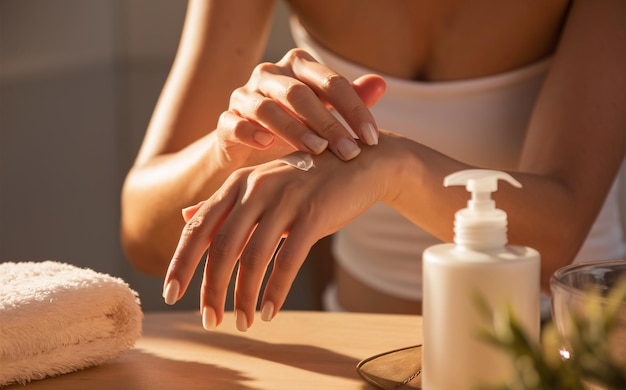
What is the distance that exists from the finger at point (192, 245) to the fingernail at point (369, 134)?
13 centimetres

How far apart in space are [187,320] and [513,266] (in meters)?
0.38

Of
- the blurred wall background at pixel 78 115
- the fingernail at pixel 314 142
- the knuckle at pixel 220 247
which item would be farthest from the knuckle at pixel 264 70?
the blurred wall background at pixel 78 115

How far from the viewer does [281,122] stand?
0.67 meters

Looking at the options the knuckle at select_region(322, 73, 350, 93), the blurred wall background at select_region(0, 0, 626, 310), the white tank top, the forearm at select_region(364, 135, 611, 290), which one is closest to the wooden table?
the forearm at select_region(364, 135, 611, 290)

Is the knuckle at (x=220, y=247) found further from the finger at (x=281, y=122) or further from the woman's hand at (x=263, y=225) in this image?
the finger at (x=281, y=122)

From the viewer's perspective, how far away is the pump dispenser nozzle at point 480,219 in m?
0.45

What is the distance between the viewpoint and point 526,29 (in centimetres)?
106

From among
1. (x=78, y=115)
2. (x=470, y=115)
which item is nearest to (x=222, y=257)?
(x=470, y=115)

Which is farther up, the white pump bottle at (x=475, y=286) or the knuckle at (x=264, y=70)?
the knuckle at (x=264, y=70)

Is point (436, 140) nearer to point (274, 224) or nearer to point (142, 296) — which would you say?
point (274, 224)

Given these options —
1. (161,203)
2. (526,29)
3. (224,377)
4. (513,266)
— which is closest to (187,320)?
(224,377)

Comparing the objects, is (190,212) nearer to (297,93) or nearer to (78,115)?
(297,93)

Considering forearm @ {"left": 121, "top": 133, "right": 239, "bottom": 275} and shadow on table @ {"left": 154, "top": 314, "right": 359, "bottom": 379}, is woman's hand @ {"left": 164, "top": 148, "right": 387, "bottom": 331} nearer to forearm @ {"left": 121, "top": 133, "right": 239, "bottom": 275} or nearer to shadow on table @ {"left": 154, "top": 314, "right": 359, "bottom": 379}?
shadow on table @ {"left": 154, "top": 314, "right": 359, "bottom": 379}

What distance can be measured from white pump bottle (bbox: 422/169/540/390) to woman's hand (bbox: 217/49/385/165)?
198mm
